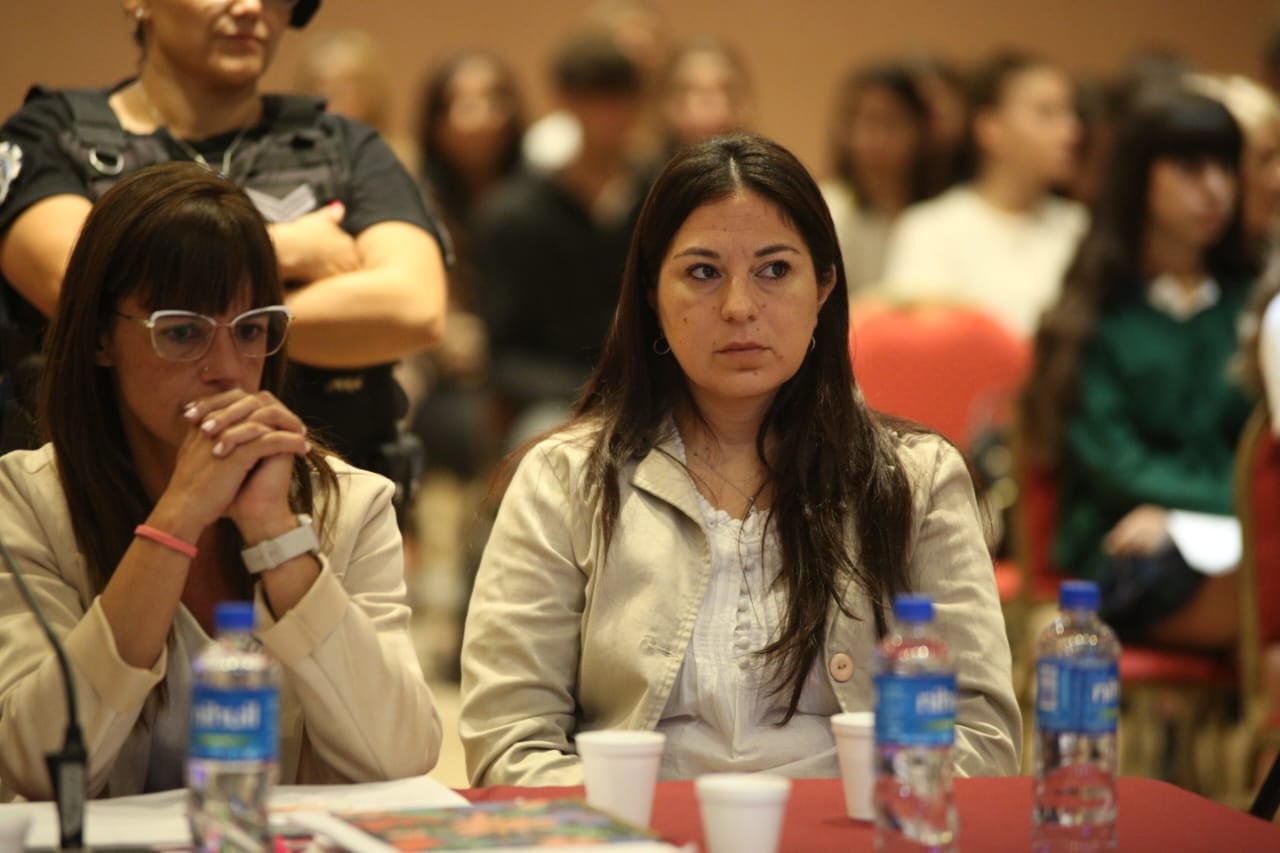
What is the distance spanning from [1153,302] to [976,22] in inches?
186

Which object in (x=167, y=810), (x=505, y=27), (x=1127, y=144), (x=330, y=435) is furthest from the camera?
(x=505, y=27)

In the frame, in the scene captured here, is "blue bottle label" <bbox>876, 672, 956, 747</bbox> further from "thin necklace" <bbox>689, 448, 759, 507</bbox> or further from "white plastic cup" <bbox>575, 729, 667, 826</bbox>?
"thin necklace" <bbox>689, 448, 759, 507</bbox>

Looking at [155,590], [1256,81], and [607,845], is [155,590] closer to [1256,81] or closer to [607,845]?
[607,845]

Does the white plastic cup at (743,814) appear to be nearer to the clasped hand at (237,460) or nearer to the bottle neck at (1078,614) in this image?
the bottle neck at (1078,614)

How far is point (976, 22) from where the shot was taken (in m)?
8.88

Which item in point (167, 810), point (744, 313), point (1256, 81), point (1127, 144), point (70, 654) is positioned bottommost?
point (167, 810)

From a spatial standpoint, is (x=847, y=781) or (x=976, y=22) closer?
(x=847, y=781)

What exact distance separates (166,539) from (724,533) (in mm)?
781

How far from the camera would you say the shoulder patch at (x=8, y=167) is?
2.69 metres

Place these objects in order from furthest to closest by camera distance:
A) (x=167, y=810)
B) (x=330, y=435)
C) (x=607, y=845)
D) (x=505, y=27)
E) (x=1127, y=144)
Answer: (x=505, y=27), (x=1127, y=144), (x=330, y=435), (x=167, y=810), (x=607, y=845)

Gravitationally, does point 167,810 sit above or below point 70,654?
below

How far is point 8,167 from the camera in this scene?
8.86ft

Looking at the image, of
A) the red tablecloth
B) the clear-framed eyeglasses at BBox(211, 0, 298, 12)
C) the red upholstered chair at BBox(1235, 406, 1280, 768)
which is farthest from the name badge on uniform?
the red upholstered chair at BBox(1235, 406, 1280, 768)

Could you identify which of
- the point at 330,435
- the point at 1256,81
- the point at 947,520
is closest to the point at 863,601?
the point at 947,520
